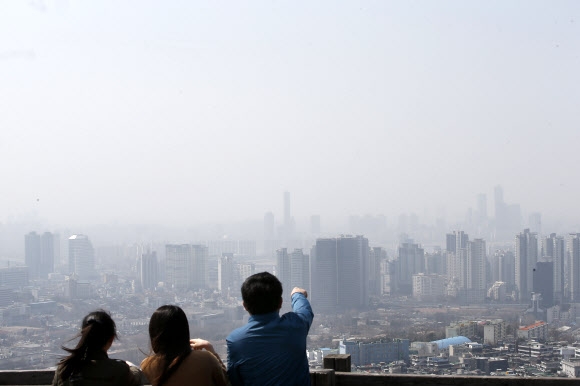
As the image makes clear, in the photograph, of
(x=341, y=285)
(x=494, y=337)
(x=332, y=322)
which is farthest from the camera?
(x=341, y=285)

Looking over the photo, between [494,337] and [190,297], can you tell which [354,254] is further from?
[494,337]

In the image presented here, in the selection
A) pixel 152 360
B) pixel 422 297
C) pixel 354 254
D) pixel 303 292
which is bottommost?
pixel 422 297

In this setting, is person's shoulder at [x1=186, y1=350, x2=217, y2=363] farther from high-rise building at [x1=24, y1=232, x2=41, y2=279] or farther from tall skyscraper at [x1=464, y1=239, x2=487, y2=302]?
high-rise building at [x1=24, y1=232, x2=41, y2=279]

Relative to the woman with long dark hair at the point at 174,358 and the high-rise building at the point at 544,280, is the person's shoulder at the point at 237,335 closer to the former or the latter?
the woman with long dark hair at the point at 174,358

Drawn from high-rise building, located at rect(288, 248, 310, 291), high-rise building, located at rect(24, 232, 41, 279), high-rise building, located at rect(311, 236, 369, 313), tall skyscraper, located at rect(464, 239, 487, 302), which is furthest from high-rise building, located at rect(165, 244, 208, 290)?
tall skyscraper, located at rect(464, 239, 487, 302)

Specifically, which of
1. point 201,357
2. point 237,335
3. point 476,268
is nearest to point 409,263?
point 476,268

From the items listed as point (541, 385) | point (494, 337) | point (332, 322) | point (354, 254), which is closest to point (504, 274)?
point (354, 254)

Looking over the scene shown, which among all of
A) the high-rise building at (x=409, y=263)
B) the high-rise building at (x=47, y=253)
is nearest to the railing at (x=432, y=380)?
the high-rise building at (x=409, y=263)
